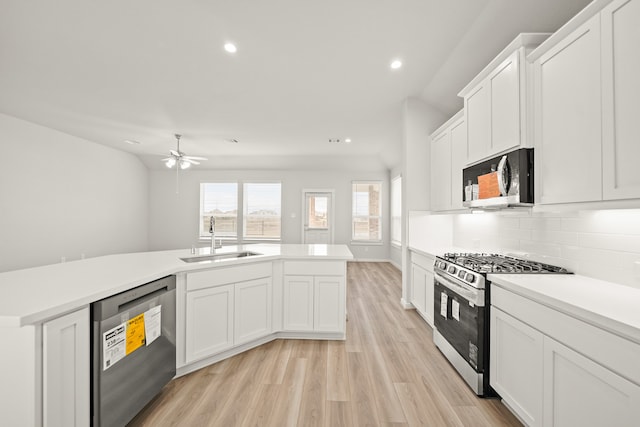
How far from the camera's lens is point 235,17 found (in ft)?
6.92

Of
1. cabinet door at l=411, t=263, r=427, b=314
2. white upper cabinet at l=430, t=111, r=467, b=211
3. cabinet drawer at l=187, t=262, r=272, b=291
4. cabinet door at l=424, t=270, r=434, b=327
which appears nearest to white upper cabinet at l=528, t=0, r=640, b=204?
white upper cabinet at l=430, t=111, r=467, b=211

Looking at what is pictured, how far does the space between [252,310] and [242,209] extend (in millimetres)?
5609

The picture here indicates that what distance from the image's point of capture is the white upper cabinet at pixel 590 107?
3.99ft

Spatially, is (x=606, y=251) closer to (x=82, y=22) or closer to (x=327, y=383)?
(x=327, y=383)

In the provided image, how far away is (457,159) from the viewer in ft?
9.30

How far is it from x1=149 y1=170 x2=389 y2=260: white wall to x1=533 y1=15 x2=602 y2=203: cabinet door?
226 inches

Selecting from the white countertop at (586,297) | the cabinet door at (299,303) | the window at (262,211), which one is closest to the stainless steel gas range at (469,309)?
the white countertop at (586,297)

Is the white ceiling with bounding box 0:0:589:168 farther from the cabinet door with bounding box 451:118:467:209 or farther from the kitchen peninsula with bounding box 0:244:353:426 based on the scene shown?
the kitchen peninsula with bounding box 0:244:353:426

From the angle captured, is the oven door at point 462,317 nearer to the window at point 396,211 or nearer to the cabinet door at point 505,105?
the cabinet door at point 505,105

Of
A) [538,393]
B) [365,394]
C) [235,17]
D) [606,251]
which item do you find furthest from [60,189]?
[606,251]

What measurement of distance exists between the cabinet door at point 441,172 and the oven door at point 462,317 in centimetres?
112

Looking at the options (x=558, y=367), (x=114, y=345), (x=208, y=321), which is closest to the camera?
(x=558, y=367)

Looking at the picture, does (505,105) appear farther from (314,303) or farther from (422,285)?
(314,303)

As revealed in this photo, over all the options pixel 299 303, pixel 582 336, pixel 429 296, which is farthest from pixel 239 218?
pixel 582 336
